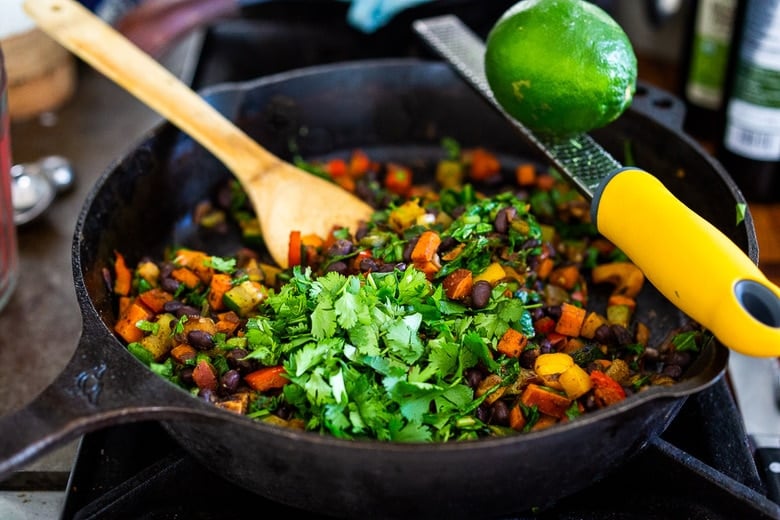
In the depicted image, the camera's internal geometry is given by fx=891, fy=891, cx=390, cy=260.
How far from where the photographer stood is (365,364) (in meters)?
0.90

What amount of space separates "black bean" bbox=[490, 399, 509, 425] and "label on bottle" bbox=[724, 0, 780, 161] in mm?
801

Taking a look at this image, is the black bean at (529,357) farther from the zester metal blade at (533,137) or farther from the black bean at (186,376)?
the black bean at (186,376)

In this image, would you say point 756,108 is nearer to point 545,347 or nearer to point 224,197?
point 545,347

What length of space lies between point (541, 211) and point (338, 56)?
0.63m

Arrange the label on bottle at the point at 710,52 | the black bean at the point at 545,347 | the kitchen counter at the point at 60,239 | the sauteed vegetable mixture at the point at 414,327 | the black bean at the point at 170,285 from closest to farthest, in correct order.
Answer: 1. the sauteed vegetable mixture at the point at 414,327
2. the black bean at the point at 545,347
3. the black bean at the point at 170,285
4. the kitchen counter at the point at 60,239
5. the label on bottle at the point at 710,52

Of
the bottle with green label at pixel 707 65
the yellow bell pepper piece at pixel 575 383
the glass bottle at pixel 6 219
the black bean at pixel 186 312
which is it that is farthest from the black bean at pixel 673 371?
the glass bottle at pixel 6 219

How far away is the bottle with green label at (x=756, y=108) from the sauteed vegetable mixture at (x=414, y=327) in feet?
1.28

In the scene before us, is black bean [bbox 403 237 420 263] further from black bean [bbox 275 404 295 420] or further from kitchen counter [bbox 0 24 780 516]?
kitchen counter [bbox 0 24 780 516]

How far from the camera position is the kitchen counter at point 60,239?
47.9 inches

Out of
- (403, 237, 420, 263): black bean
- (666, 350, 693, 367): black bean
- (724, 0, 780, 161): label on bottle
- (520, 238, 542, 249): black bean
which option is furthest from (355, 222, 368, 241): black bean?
(724, 0, 780, 161): label on bottle

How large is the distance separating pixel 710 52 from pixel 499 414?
0.97 m

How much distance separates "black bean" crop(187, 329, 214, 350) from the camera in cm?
98

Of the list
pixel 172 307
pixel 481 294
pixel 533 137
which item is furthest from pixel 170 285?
pixel 533 137

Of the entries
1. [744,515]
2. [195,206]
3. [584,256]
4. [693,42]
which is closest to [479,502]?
[744,515]
